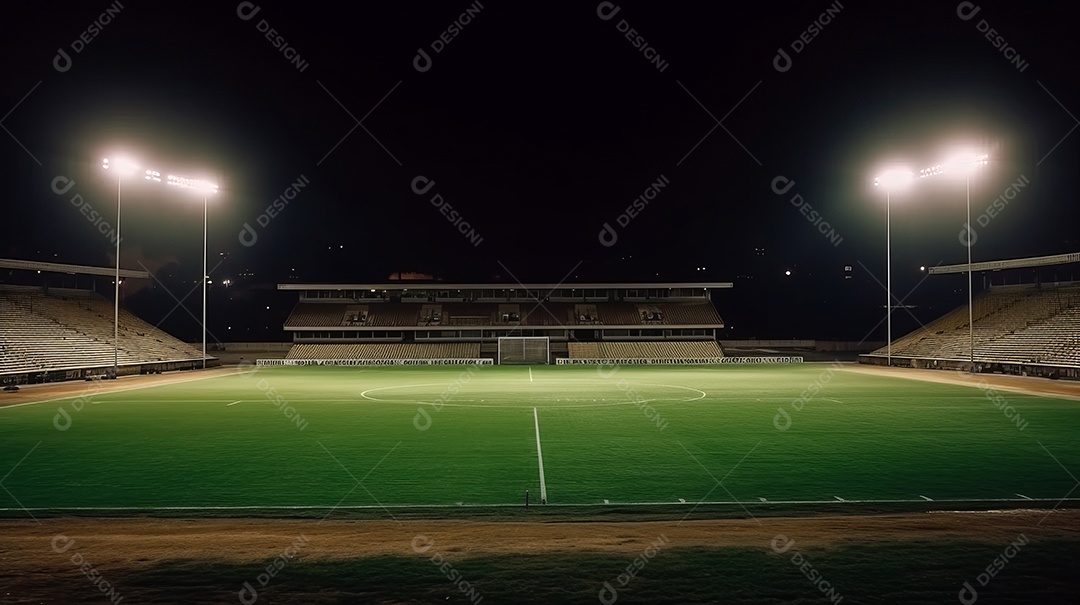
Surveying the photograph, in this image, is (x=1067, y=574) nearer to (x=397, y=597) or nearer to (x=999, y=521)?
(x=999, y=521)

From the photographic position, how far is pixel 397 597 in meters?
Result: 6.97

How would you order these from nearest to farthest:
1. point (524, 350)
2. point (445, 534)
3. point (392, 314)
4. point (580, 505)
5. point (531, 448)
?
point (445, 534)
point (580, 505)
point (531, 448)
point (524, 350)
point (392, 314)

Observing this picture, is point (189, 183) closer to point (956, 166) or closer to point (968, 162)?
point (968, 162)

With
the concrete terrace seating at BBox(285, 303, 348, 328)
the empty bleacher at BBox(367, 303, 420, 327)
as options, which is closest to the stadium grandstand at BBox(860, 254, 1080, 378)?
the empty bleacher at BBox(367, 303, 420, 327)

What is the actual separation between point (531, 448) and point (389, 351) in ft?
153

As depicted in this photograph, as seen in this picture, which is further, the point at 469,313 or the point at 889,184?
the point at 469,313

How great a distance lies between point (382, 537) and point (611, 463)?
710 centimetres

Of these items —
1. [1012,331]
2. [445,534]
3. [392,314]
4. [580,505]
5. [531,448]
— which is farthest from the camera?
[392,314]

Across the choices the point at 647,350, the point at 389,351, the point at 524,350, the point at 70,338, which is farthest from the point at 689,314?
the point at 70,338

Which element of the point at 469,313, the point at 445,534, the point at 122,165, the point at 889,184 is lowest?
the point at 445,534

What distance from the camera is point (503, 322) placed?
6475cm

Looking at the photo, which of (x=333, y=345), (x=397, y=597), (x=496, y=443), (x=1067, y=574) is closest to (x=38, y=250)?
(x=333, y=345)

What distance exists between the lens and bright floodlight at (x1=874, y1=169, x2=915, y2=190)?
4544cm

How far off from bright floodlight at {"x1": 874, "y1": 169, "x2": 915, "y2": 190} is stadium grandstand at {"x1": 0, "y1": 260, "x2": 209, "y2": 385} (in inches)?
1871
